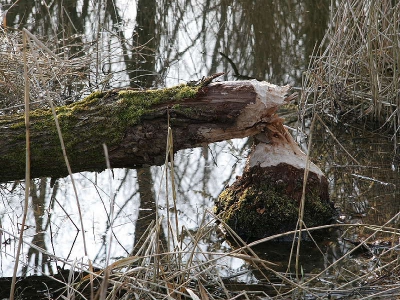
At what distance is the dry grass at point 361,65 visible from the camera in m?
4.67

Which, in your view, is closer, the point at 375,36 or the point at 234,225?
the point at 234,225

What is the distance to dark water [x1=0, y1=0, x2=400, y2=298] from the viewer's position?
3.66 m

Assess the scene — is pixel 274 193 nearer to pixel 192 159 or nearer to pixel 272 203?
pixel 272 203

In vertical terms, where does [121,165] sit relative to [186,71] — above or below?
below

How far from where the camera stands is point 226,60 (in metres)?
7.25

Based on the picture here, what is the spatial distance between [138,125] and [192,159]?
5.18 feet

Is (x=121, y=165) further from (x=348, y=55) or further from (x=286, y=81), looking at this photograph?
(x=286, y=81)

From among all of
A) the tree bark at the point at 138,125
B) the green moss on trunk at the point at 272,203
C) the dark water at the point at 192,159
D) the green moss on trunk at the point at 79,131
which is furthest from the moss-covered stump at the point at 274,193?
the green moss on trunk at the point at 79,131

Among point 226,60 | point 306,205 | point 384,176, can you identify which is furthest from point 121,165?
point 226,60

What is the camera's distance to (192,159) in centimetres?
503

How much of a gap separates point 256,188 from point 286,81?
2860 millimetres

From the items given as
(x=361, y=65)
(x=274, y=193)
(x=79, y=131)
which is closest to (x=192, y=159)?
(x=274, y=193)

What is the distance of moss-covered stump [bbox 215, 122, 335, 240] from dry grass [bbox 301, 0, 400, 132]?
111cm

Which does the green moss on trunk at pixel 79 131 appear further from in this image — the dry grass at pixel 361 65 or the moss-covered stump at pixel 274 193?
the dry grass at pixel 361 65
